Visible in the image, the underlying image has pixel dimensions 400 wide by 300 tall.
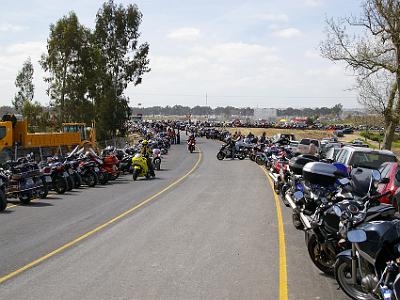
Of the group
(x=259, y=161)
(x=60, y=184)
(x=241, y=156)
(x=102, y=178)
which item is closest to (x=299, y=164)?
(x=60, y=184)

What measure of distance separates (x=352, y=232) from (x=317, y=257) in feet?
6.96

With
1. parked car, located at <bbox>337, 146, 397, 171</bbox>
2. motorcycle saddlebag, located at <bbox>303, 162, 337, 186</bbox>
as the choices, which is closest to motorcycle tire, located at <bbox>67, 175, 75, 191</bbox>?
parked car, located at <bbox>337, 146, 397, 171</bbox>

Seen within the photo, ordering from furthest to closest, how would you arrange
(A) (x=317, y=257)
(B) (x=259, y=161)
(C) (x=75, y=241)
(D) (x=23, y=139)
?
1. (B) (x=259, y=161)
2. (D) (x=23, y=139)
3. (C) (x=75, y=241)
4. (A) (x=317, y=257)

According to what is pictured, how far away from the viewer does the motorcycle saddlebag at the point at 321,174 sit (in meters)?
9.84

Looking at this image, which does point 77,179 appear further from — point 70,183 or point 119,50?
point 119,50

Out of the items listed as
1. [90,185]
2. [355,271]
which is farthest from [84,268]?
[90,185]

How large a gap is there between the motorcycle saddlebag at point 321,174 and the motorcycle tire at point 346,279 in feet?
10.6

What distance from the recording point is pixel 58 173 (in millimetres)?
19172

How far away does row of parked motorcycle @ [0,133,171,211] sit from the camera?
1630 cm

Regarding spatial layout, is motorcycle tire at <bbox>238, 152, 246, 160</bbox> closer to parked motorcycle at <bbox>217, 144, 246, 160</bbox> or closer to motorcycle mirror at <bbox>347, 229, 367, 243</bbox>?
parked motorcycle at <bbox>217, 144, 246, 160</bbox>

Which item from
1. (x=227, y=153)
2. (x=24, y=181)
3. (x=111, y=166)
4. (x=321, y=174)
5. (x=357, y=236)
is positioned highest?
(x=321, y=174)

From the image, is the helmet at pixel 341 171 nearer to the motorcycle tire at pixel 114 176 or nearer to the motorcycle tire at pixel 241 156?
the motorcycle tire at pixel 114 176

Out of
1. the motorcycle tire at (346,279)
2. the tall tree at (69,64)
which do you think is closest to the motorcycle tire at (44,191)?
the motorcycle tire at (346,279)

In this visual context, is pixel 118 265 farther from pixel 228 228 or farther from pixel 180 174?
pixel 180 174
